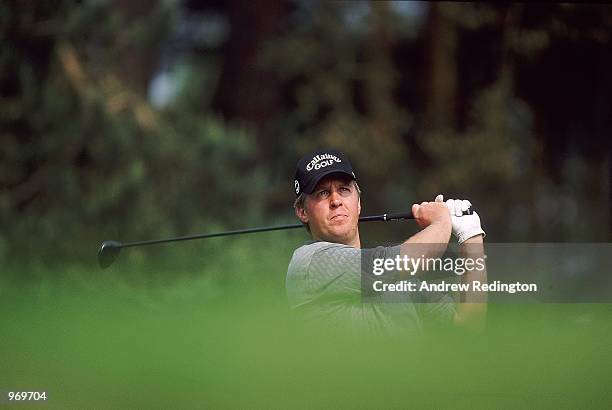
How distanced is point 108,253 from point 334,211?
657 millimetres

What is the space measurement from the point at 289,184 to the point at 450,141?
22.5 inches

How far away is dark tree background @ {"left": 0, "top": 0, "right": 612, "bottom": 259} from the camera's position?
3.04m

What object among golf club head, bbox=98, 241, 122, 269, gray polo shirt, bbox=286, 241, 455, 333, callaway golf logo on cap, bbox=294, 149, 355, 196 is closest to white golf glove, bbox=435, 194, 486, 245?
gray polo shirt, bbox=286, 241, 455, 333

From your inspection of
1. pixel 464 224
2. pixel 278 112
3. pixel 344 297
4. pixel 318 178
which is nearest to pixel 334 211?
pixel 318 178

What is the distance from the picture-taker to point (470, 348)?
2.71 meters

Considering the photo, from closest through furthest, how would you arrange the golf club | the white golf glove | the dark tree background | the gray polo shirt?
the gray polo shirt, the white golf glove, the golf club, the dark tree background

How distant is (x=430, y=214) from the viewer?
2.74 m

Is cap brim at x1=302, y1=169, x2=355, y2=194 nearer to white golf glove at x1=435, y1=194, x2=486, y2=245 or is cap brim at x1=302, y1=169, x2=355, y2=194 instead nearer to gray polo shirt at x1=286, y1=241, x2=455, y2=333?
gray polo shirt at x1=286, y1=241, x2=455, y2=333

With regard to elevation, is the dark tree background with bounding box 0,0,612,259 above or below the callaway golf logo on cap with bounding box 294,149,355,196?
above

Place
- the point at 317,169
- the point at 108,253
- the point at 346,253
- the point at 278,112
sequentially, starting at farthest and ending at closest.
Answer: the point at 278,112, the point at 108,253, the point at 317,169, the point at 346,253

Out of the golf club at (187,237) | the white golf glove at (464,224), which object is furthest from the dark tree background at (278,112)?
the white golf glove at (464,224)

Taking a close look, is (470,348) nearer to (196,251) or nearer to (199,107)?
(196,251)

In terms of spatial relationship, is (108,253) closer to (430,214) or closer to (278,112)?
(278,112)

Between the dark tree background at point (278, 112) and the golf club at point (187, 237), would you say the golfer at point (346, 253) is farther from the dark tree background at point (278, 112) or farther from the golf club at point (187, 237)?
the dark tree background at point (278, 112)
